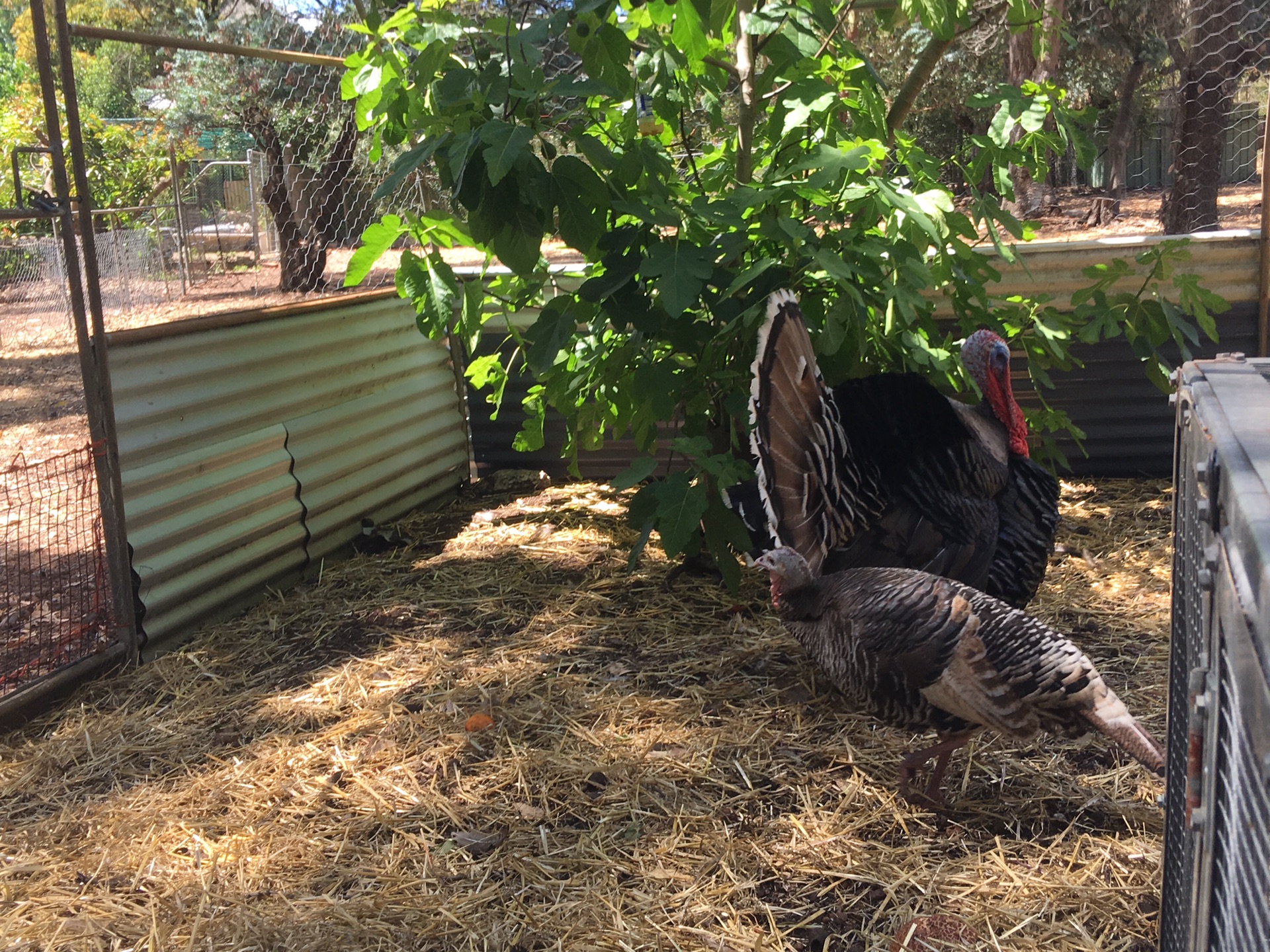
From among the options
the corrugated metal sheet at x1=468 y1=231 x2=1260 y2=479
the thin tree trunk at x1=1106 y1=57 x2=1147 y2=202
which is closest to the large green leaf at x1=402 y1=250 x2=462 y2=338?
the corrugated metal sheet at x1=468 y1=231 x2=1260 y2=479

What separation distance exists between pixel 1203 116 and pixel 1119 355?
2.26 meters

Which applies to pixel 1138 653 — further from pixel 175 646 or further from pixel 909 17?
pixel 175 646

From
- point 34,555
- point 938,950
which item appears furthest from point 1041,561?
point 34,555

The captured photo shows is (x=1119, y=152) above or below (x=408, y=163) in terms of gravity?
above

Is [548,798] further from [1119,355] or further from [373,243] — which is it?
[1119,355]

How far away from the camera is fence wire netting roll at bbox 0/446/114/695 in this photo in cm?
398

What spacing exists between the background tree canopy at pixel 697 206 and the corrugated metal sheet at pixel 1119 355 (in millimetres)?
888

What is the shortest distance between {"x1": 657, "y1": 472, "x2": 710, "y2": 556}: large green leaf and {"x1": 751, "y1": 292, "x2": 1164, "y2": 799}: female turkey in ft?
1.23

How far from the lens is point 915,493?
3535 mm

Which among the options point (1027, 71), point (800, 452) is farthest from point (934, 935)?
point (1027, 71)

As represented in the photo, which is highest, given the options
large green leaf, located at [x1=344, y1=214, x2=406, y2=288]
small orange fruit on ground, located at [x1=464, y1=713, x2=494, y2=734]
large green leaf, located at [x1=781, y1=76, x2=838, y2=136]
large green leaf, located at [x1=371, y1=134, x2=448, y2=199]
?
large green leaf, located at [x1=781, y1=76, x2=838, y2=136]

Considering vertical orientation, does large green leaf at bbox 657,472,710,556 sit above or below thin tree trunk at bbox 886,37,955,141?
below

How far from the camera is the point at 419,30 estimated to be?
349cm

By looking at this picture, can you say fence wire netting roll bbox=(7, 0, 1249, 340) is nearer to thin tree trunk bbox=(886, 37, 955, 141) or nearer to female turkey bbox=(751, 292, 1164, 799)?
thin tree trunk bbox=(886, 37, 955, 141)
